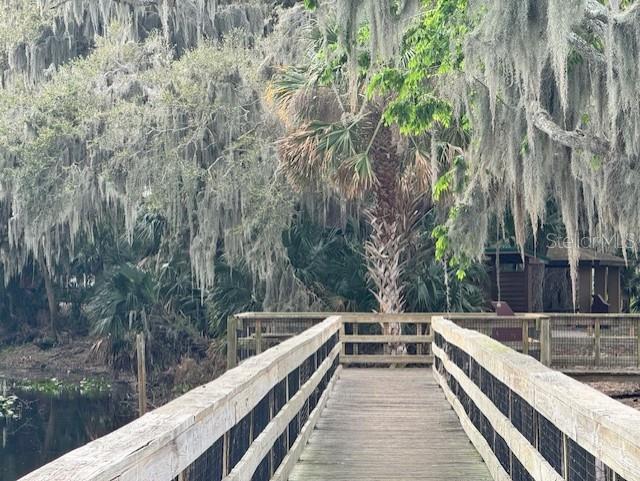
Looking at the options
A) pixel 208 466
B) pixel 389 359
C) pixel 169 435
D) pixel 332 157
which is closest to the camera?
pixel 169 435

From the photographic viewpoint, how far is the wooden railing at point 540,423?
2.92 meters

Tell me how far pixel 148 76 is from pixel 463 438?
14.8 meters

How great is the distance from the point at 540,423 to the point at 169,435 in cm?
222

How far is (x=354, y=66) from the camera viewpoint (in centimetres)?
1067

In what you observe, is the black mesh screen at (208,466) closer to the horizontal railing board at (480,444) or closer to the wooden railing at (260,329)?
the horizontal railing board at (480,444)

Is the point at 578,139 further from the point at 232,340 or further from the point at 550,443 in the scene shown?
the point at 232,340

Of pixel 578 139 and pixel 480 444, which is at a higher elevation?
pixel 578 139

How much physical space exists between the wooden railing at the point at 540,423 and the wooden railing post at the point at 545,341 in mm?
5808

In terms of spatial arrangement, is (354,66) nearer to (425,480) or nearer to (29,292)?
(425,480)

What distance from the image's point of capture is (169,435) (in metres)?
2.67

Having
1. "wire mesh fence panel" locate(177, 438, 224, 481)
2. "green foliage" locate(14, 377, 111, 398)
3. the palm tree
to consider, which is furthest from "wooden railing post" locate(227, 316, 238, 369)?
"wire mesh fence panel" locate(177, 438, 224, 481)

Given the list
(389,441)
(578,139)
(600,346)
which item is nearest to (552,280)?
(600,346)

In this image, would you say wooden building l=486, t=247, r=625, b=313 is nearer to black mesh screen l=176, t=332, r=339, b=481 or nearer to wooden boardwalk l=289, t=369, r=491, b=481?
wooden boardwalk l=289, t=369, r=491, b=481

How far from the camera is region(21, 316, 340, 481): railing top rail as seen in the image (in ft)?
6.84
